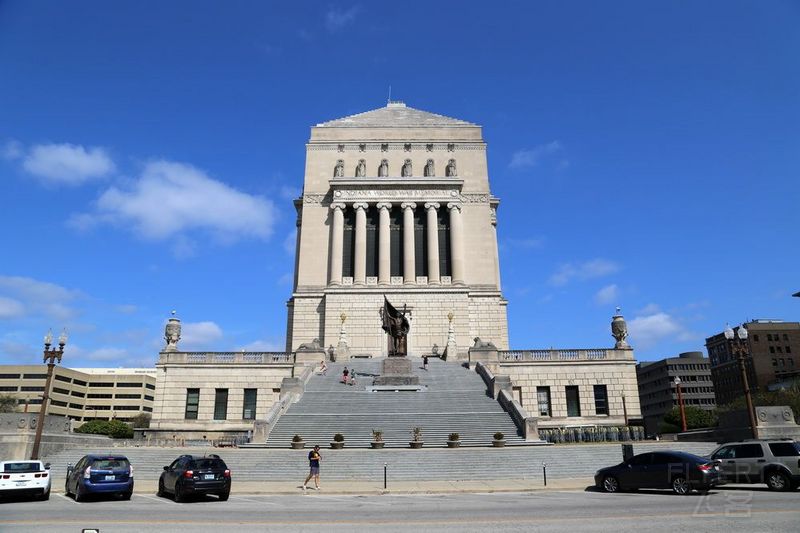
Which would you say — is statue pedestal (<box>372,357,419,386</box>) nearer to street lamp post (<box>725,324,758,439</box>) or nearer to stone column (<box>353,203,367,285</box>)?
stone column (<box>353,203,367,285</box>)

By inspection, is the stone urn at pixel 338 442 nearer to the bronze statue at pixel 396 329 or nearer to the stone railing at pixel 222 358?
the bronze statue at pixel 396 329

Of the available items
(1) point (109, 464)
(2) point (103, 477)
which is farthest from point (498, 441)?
(2) point (103, 477)

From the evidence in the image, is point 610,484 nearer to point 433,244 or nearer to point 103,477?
point 103,477

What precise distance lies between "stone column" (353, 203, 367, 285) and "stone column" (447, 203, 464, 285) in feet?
28.9

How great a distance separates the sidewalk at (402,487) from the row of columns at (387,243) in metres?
34.3

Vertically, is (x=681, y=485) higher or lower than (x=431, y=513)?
higher

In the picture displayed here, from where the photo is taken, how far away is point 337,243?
191ft

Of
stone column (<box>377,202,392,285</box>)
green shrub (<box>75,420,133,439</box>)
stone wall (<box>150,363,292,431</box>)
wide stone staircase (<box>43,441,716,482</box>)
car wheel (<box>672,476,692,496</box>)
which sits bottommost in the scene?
car wheel (<box>672,476,692,496</box>)

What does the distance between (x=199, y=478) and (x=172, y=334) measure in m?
31.7

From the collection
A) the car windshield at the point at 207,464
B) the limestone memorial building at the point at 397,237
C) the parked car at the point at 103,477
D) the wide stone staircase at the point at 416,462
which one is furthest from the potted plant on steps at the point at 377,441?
the limestone memorial building at the point at 397,237

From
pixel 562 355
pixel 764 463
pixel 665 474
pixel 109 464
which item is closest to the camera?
pixel 665 474

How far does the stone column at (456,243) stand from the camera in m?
57.1

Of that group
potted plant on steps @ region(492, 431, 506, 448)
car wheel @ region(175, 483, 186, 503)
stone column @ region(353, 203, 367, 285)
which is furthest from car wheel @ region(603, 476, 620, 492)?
stone column @ region(353, 203, 367, 285)

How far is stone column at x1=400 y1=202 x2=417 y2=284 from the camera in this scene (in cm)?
5709
